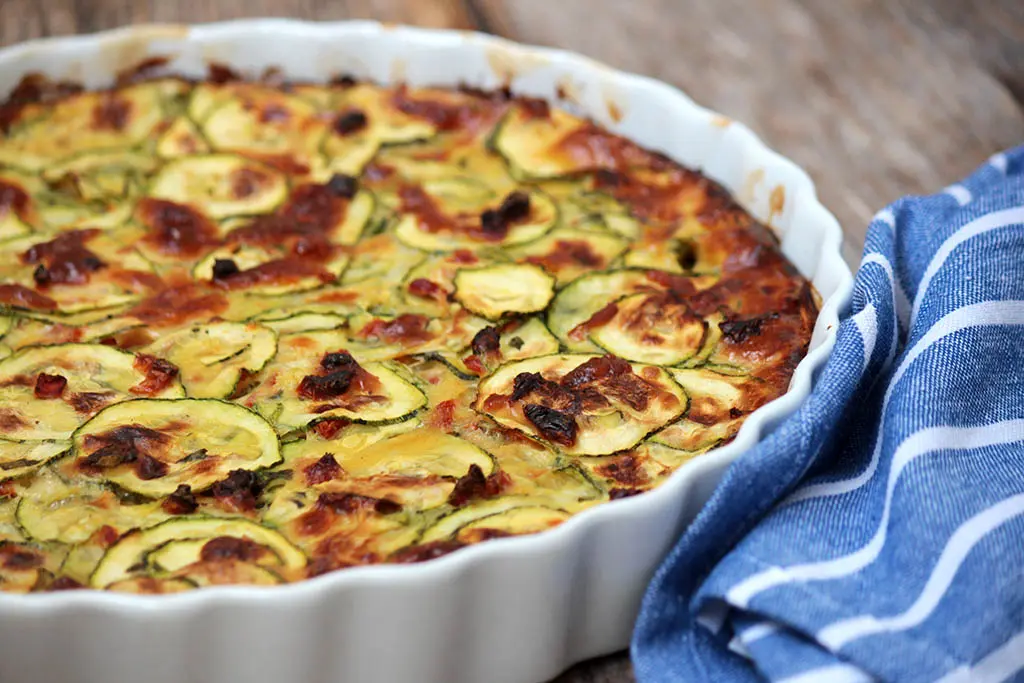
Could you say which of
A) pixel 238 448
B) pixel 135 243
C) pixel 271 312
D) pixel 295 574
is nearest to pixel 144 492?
pixel 238 448

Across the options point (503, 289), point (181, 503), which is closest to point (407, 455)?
point (181, 503)

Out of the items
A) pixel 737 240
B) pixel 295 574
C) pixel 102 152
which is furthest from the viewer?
pixel 102 152

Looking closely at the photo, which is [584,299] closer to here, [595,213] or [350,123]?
[595,213]

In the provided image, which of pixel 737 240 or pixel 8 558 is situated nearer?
pixel 8 558

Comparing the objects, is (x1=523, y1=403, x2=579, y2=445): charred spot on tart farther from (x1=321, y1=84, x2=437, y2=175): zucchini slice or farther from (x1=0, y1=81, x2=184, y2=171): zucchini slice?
(x1=0, y1=81, x2=184, y2=171): zucchini slice

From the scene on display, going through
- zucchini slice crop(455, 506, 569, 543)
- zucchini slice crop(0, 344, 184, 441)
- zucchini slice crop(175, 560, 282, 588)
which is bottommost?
zucchini slice crop(0, 344, 184, 441)

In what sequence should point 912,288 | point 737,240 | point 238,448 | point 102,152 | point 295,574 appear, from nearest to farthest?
1. point 295,574
2. point 238,448
3. point 912,288
4. point 737,240
5. point 102,152

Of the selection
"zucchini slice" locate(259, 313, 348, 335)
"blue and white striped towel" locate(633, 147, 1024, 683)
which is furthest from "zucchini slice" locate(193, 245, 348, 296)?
Answer: "blue and white striped towel" locate(633, 147, 1024, 683)

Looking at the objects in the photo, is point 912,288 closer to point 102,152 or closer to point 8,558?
point 8,558
